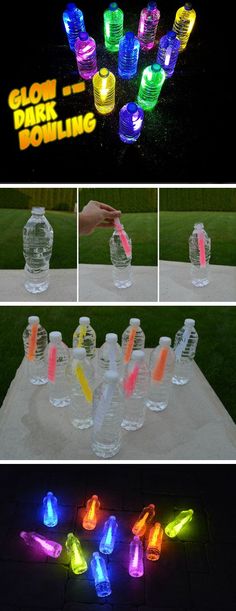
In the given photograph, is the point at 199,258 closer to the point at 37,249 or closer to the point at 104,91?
the point at 37,249

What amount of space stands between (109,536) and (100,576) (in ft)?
0.70

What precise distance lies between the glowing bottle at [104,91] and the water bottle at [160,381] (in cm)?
150

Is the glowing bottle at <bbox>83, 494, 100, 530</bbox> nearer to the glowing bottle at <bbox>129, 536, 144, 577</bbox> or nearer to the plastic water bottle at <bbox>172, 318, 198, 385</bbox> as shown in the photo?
the glowing bottle at <bbox>129, 536, 144, 577</bbox>

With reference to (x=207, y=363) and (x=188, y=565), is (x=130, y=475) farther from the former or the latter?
(x=207, y=363)

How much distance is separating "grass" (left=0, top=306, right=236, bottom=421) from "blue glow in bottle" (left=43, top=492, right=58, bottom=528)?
1.20 m

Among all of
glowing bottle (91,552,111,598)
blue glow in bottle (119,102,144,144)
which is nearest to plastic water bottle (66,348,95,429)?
glowing bottle (91,552,111,598)

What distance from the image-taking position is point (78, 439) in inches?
92.3

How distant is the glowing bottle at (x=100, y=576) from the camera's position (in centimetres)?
176

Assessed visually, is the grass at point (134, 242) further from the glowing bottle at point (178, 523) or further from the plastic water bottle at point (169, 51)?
the glowing bottle at point (178, 523)

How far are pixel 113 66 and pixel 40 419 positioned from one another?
7.16ft

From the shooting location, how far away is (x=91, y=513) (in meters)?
2.11

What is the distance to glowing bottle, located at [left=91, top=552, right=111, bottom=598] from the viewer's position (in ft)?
5.79

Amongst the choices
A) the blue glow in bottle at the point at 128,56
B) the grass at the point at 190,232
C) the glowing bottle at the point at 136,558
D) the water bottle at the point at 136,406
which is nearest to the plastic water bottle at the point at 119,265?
the grass at the point at 190,232

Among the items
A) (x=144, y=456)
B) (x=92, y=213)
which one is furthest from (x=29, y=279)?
(x=144, y=456)
